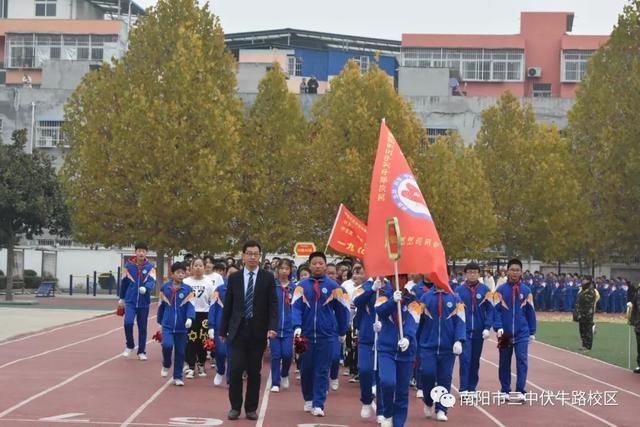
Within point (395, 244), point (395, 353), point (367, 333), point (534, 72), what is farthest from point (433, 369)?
point (534, 72)

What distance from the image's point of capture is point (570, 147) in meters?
62.4

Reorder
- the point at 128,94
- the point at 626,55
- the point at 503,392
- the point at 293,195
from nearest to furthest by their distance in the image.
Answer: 1. the point at 503,392
2. the point at 128,94
3. the point at 293,195
4. the point at 626,55

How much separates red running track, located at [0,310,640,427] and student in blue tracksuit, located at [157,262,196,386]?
525 mm

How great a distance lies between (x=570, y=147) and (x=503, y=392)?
152 feet

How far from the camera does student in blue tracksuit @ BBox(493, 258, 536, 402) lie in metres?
17.4

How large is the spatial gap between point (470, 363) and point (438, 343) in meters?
2.20

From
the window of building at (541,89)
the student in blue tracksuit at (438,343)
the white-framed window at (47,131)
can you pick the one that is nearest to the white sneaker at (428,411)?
the student in blue tracksuit at (438,343)

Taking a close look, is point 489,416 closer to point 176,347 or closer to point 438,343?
point 438,343

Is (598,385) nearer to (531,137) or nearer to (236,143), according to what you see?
(236,143)

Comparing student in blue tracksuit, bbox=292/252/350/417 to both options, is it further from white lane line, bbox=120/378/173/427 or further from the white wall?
the white wall

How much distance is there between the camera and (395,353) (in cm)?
1348

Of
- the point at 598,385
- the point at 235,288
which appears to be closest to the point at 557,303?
the point at 598,385

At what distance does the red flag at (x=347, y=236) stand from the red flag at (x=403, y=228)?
8929 mm

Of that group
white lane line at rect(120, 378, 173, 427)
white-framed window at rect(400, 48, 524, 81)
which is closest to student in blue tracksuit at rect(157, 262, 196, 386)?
white lane line at rect(120, 378, 173, 427)
